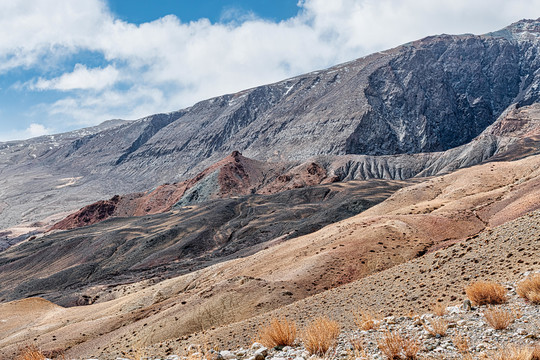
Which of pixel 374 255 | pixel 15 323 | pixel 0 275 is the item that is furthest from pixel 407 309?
pixel 0 275

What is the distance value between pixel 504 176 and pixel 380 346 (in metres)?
38.2

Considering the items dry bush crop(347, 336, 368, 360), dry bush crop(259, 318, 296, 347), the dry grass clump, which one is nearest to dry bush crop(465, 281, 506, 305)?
the dry grass clump

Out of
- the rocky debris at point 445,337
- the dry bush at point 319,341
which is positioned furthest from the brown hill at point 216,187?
the dry bush at point 319,341

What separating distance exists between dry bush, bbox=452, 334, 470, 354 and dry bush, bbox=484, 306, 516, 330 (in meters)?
0.58

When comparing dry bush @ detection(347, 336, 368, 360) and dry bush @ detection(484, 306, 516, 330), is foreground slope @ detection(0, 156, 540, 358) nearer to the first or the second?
dry bush @ detection(484, 306, 516, 330)

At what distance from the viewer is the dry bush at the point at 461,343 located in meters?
6.37

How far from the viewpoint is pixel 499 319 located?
691 centimetres

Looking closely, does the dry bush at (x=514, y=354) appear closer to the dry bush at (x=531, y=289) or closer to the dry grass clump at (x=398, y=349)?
the dry grass clump at (x=398, y=349)

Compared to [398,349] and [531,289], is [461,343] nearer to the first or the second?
[398,349]

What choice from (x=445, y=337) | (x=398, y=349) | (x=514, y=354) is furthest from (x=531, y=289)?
(x=398, y=349)

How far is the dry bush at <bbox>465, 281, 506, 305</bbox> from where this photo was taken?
844 centimetres

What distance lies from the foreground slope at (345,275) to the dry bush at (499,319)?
9.82 ft

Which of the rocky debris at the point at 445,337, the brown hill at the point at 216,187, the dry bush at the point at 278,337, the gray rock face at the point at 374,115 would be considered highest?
the gray rock face at the point at 374,115

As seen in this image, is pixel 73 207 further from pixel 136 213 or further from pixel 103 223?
pixel 103 223
